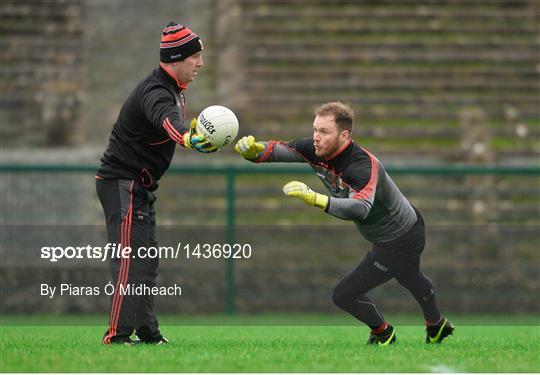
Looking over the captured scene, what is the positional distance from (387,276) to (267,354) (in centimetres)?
136

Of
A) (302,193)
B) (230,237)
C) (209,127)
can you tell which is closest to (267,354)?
(302,193)

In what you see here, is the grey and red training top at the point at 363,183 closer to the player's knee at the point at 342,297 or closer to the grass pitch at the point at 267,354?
the player's knee at the point at 342,297

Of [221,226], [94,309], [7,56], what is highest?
[7,56]

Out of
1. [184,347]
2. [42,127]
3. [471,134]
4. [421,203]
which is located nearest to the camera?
[184,347]

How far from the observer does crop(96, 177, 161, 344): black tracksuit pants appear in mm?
7293

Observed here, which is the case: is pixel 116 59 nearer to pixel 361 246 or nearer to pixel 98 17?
pixel 98 17

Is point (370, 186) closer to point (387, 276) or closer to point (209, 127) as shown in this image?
point (387, 276)

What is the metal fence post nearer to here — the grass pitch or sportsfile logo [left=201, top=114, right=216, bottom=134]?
the grass pitch

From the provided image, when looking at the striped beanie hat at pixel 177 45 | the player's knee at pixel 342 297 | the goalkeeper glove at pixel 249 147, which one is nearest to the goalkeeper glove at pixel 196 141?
the goalkeeper glove at pixel 249 147

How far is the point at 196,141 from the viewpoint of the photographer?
663cm

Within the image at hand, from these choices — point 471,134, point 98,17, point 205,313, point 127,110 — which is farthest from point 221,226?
point 98,17

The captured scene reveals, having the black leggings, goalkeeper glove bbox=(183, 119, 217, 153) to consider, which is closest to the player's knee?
the black leggings

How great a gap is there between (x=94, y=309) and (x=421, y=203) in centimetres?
409

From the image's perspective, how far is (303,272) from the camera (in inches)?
494
